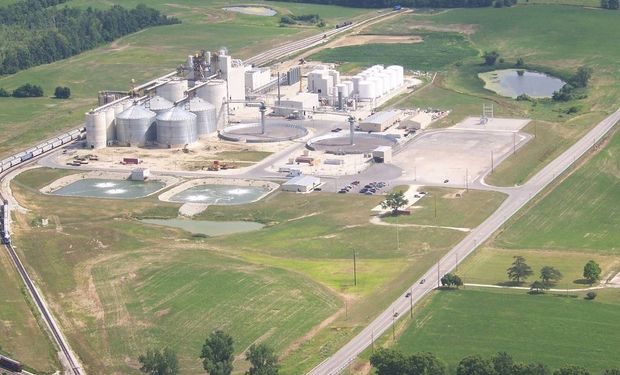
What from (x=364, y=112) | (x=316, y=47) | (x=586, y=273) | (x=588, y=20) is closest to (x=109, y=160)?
(x=364, y=112)

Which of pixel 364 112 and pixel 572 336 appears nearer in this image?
pixel 572 336

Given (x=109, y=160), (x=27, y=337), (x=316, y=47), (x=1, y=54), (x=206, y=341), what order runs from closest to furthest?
(x=206, y=341)
(x=27, y=337)
(x=109, y=160)
(x=1, y=54)
(x=316, y=47)

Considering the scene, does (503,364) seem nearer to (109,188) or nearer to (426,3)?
(109,188)

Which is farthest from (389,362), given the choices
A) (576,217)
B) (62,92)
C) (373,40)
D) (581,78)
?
(373,40)

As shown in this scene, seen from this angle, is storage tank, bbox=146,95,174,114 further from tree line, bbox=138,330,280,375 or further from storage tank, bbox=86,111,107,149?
tree line, bbox=138,330,280,375

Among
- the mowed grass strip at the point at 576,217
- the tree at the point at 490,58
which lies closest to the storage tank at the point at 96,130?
the mowed grass strip at the point at 576,217

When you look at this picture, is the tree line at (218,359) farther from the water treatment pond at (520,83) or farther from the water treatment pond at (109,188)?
the water treatment pond at (520,83)

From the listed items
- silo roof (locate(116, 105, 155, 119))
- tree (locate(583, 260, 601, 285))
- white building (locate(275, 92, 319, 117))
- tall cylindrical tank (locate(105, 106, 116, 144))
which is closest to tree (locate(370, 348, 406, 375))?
tree (locate(583, 260, 601, 285))

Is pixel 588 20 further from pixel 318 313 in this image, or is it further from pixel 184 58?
pixel 318 313
